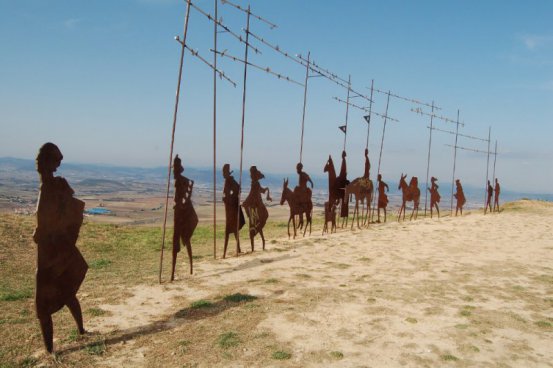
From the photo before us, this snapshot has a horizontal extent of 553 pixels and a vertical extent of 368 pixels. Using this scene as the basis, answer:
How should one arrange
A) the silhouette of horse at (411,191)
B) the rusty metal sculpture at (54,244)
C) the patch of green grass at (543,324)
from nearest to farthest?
the rusty metal sculpture at (54,244) < the patch of green grass at (543,324) < the silhouette of horse at (411,191)

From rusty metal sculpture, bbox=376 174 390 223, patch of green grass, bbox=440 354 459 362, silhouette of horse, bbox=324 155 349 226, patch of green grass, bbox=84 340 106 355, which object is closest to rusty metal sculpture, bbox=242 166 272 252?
silhouette of horse, bbox=324 155 349 226

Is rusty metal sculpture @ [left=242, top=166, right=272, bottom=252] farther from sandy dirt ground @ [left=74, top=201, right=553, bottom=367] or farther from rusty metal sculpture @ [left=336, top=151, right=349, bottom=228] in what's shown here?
rusty metal sculpture @ [left=336, top=151, right=349, bottom=228]

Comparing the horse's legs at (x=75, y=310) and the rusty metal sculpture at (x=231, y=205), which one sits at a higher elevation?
the rusty metal sculpture at (x=231, y=205)

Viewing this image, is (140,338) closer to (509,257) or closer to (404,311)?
(404,311)

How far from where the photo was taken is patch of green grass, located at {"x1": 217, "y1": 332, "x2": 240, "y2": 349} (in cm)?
614

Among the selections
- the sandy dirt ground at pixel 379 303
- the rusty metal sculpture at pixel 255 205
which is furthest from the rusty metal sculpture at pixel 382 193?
the rusty metal sculpture at pixel 255 205

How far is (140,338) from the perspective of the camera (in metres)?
6.51

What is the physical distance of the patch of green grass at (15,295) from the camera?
8.29 metres

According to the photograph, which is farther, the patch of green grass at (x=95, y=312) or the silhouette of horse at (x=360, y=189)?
the silhouette of horse at (x=360, y=189)

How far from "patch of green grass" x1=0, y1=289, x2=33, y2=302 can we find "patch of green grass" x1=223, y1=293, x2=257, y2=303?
4.31 metres

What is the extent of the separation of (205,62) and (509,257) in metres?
11.0

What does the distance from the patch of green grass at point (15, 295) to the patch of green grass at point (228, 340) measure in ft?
16.1

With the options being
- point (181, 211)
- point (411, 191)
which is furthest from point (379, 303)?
point (411, 191)

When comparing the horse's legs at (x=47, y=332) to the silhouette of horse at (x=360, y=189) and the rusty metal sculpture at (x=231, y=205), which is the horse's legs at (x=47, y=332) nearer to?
the rusty metal sculpture at (x=231, y=205)
